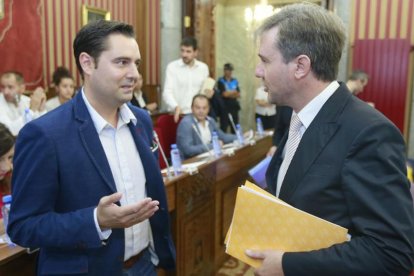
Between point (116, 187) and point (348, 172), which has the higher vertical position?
point (348, 172)

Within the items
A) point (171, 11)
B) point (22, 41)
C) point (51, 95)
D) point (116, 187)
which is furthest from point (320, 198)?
point (171, 11)

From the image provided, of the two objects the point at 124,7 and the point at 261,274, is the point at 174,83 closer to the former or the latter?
the point at 124,7

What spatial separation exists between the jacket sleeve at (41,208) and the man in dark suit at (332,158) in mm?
552

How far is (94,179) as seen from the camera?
1408 mm

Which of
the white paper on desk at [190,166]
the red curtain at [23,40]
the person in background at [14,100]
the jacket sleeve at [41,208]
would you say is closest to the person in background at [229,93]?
the red curtain at [23,40]

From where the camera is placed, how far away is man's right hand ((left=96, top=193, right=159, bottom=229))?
4.18 ft

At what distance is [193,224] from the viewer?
282 centimetres

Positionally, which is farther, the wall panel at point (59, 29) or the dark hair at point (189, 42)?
the wall panel at point (59, 29)

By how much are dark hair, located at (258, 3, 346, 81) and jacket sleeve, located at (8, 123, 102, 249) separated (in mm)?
804

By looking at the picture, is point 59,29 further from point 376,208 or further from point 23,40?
point 376,208

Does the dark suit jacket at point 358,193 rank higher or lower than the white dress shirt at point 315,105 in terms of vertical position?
lower

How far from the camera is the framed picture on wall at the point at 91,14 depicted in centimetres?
633

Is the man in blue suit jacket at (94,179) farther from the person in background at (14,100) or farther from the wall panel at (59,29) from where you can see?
the wall panel at (59,29)

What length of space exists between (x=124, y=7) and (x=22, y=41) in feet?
8.77
